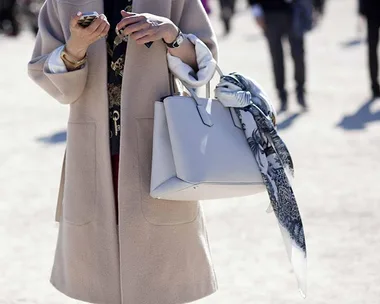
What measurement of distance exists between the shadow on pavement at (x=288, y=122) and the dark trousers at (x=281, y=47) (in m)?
0.43

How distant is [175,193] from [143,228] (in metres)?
0.28

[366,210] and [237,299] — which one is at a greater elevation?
[237,299]

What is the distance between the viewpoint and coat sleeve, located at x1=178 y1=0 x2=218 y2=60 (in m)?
3.52

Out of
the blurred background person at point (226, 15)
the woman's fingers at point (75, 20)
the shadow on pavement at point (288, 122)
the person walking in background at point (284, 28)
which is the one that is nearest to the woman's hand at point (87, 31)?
the woman's fingers at point (75, 20)

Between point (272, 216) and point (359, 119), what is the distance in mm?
4099

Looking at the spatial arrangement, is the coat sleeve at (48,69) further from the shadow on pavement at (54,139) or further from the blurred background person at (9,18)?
the blurred background person at (9,18)

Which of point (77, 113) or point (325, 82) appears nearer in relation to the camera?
point (77, 113)

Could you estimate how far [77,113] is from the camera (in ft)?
11.6

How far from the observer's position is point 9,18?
27.1m

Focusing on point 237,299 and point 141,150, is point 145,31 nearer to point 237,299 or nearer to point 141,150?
point 141,150

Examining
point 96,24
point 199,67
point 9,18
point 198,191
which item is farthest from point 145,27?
point 9,18

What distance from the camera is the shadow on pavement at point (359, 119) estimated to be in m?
10.3

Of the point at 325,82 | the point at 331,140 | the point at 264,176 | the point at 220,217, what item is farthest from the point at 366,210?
the point at 325,82

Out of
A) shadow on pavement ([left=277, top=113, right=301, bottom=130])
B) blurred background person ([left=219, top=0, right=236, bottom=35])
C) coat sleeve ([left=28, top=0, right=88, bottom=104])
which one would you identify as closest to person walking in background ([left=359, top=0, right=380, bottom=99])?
shadow on pavement ([left=277, top=113, right=301, bottom=130])
